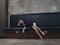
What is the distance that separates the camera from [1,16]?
5.52m

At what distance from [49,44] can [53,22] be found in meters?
1.26

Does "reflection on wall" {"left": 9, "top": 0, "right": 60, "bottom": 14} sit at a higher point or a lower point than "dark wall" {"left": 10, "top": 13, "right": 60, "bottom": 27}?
higher

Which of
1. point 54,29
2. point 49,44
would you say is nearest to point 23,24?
point 54,29

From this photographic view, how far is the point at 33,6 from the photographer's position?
17.7 feet

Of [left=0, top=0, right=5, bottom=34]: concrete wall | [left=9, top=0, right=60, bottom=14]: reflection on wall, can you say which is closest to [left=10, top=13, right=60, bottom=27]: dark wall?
[left=9, top=0, right=60, bottom=14]: reflection on wall

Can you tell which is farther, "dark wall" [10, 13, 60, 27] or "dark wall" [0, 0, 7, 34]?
"dark wall" [0, 0, 7, 34]

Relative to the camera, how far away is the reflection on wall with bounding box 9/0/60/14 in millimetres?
5250

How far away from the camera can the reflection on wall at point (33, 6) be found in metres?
5.25

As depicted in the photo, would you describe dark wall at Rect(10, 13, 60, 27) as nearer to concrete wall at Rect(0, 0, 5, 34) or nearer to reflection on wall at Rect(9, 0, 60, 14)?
reflection on wall at Rect(9, 0, 60, 14)

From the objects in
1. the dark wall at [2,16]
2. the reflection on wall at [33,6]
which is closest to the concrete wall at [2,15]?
the dark wall at [2,16]

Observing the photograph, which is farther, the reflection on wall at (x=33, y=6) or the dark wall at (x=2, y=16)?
the dark wall at (x=2, y=16)

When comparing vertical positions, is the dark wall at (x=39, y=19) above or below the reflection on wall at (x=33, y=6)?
below

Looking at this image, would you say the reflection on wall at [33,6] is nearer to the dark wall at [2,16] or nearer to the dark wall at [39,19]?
the dark wall at [39,19]

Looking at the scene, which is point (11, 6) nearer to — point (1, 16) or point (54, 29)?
point (1, 16)
